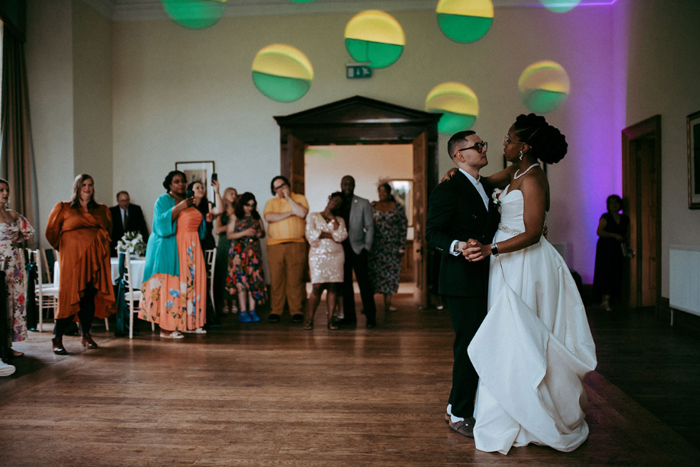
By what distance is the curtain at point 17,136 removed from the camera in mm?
6281

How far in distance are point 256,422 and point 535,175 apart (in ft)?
6.39

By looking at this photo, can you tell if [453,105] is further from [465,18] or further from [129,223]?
[129,223]

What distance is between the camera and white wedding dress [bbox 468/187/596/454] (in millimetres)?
2363

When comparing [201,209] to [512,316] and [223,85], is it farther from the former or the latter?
[512,316]

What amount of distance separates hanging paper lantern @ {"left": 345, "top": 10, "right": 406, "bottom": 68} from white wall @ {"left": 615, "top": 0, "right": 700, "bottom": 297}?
307 centimetres

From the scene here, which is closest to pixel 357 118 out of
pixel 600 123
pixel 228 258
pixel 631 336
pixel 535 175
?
pixel 228 258

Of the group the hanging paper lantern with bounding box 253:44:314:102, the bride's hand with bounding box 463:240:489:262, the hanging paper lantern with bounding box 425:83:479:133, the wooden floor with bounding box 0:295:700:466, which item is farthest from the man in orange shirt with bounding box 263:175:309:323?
the bride's hand with bounding box 463:240:489:262

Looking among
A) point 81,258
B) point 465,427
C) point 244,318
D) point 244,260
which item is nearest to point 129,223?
point 244,260

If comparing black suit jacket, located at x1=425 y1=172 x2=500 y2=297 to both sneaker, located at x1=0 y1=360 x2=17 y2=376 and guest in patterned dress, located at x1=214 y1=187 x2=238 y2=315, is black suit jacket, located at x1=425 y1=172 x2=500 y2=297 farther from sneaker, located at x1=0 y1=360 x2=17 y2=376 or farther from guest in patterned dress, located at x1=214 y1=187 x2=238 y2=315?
guest in patterned dress, located at x1=214 y1=187 x2=238 y2=315

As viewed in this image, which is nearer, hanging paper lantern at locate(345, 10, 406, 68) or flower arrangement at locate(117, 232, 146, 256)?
flower arrangement at locate(117, 232, 146, 256)

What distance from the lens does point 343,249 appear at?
5.49 meters

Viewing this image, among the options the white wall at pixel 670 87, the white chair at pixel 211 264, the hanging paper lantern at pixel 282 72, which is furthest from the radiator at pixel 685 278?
the hanging paper lantern at pixel 282 72

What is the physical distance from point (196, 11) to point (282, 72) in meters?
1.49

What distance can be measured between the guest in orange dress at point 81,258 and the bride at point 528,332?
3461 mm
